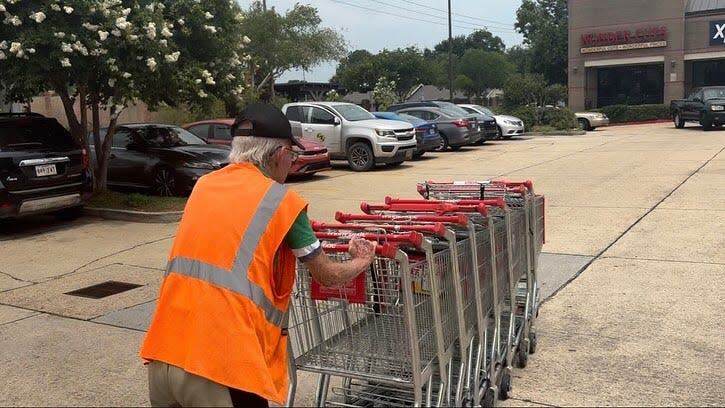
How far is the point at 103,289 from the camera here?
698cm

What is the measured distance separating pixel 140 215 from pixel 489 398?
26.7ft

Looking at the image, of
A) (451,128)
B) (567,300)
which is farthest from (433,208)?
(451,128)

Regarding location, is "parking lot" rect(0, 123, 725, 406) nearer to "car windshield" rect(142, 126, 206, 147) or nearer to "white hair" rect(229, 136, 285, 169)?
"white hair" rect(229, 136, 285, 169)

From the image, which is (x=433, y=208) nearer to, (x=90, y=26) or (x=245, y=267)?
(x=245, y=267)

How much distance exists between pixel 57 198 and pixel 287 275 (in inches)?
339

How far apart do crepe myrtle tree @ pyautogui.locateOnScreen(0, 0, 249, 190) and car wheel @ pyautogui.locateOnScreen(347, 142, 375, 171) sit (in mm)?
5292

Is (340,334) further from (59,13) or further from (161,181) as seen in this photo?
(161,181)

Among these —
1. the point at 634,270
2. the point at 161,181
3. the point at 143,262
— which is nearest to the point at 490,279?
the point at 634,270

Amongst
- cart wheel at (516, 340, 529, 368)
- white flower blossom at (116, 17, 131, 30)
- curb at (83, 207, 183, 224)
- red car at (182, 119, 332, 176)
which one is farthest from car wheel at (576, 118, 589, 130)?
cart wheel at (516, 340, 529, 368)

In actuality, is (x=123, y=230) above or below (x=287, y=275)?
below

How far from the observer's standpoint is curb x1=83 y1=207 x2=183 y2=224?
35.2ft

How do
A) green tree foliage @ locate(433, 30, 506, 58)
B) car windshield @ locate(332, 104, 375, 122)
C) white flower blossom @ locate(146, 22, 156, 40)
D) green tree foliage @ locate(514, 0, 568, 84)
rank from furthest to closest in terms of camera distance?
green tree foliage @ locate(433, 30, 506, 58) < green tree foliage @ locate(514, 0, 568, 84) < car windshield @ locate(332, 104, 375, 122) < white flower blossom @ locate(146, 22, 156, 40)

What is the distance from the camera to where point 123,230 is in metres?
10.2

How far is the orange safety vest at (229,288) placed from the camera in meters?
2.37
